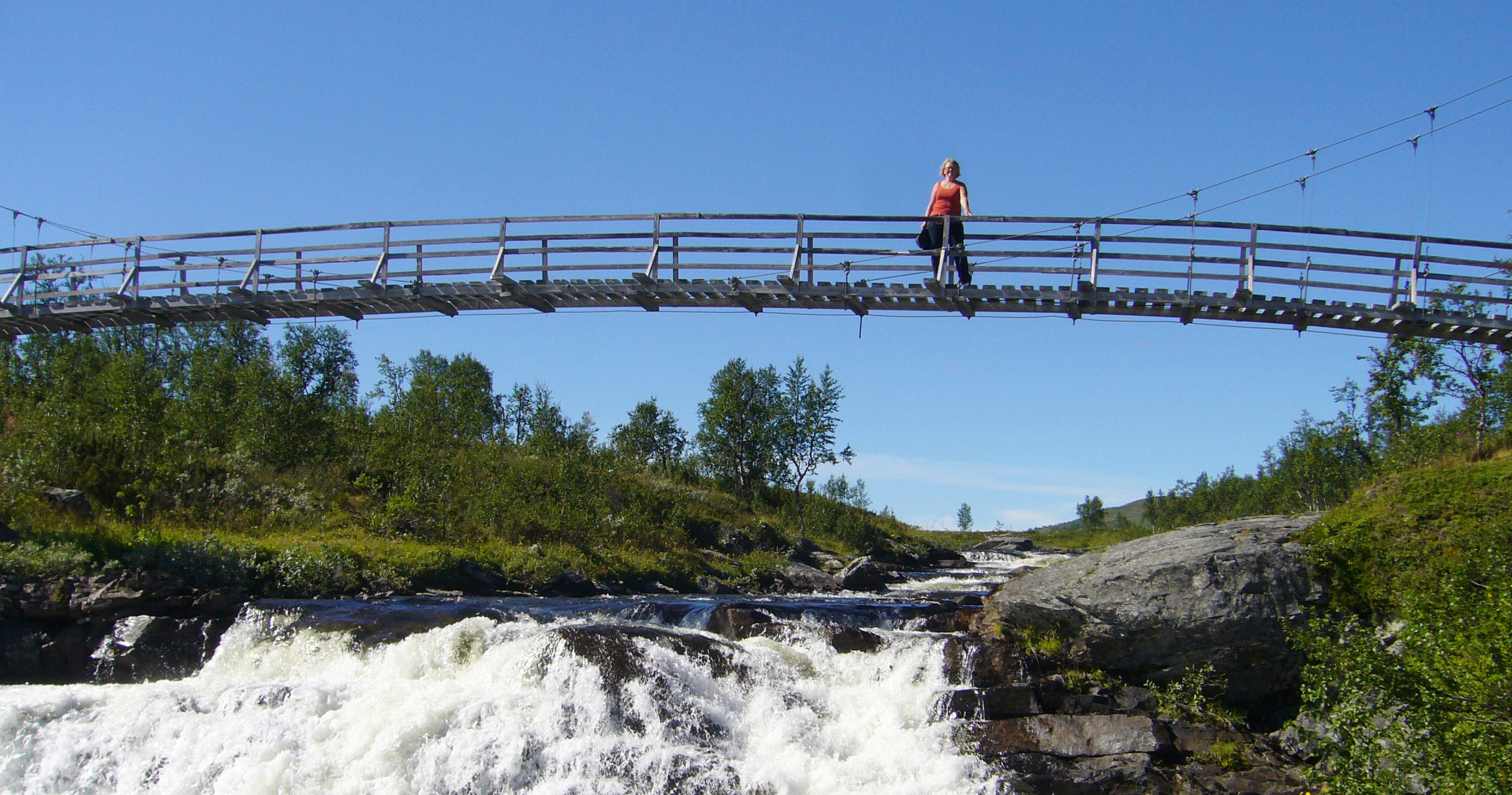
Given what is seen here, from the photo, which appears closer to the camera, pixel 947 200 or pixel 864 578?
pixel 947 200

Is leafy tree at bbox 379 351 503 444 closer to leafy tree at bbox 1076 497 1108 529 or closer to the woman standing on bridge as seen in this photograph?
the woman standing on bridge

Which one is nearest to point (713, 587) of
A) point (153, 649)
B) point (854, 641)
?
point (854, 641)

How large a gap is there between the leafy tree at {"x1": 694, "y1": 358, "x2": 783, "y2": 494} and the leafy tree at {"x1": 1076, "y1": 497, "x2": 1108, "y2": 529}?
7347 centimetres

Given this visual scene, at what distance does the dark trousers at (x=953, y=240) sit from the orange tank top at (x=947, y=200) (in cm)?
32

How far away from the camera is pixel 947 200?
1888cm

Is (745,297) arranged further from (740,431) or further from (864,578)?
(740,431)

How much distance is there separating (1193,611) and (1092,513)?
400 ft

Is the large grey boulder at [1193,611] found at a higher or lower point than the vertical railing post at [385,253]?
lower

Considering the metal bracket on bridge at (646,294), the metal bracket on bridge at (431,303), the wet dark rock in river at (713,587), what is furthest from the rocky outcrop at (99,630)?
the wet dark rock in river at (713,587)

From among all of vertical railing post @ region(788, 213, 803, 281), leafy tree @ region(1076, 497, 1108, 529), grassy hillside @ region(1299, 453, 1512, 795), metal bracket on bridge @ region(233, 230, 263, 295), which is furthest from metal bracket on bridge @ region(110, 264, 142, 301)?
leafy tree @ region(1076, 497, 1108, 529)

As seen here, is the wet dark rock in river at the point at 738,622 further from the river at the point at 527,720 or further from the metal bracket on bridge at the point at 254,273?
the metal bracket on bridge at the point at 254,273

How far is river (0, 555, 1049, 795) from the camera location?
45.4ft

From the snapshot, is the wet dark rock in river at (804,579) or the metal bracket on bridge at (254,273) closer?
the metal bracket on bridge at (254,273)

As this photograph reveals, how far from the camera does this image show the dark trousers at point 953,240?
60.7 ft
